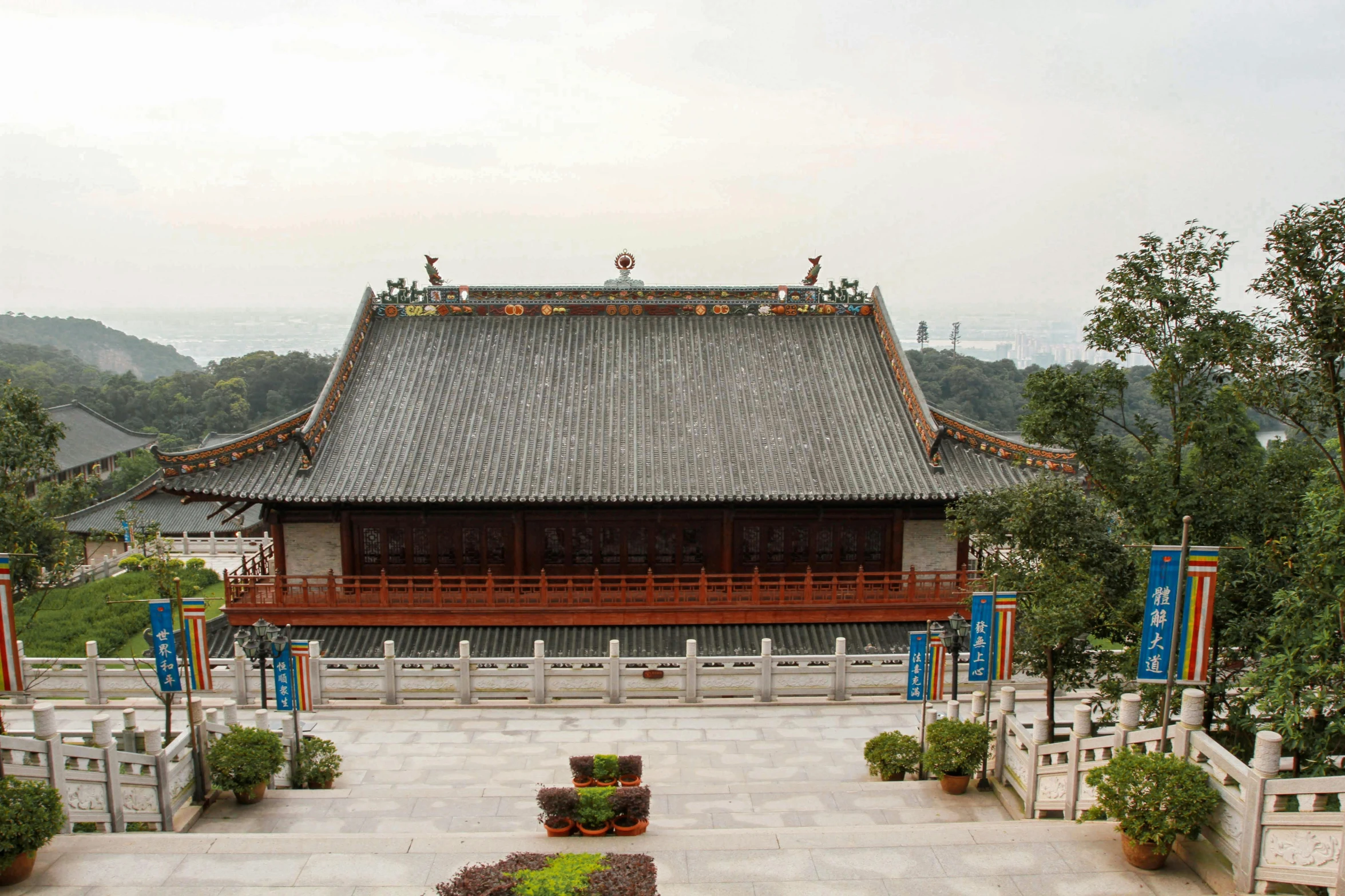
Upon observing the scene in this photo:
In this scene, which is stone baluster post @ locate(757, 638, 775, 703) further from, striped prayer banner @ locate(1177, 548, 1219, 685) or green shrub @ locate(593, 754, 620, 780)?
striped prayer banner @ locate(1177, 548, 1219, 685)

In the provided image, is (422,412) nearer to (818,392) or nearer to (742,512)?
(742,512)

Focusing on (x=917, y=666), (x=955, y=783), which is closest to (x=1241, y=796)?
(x=955, y=783)

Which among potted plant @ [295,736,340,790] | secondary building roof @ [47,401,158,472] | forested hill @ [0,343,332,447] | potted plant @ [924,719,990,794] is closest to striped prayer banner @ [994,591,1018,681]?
potted plant @ [924,719,990,794]

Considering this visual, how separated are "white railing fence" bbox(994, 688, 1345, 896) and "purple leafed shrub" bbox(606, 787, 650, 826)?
567cm

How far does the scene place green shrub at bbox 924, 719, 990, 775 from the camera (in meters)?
13.8

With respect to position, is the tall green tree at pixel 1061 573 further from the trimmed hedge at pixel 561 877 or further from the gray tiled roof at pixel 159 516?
the gray tiled roof at pixel 159 516

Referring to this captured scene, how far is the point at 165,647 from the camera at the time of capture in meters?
13.6

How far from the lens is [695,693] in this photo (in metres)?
18.2

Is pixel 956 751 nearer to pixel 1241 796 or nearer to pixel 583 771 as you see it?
pixel 1241 796

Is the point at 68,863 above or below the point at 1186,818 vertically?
below

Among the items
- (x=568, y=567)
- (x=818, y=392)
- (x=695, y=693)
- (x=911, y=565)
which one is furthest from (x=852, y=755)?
(x=818, y=392)

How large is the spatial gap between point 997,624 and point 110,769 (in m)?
13.2

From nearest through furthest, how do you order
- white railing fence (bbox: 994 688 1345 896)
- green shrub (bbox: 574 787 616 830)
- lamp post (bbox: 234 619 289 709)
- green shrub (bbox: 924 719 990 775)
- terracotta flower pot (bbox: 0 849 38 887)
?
white railing fence (bbox: 994 688 1345 896)
terracotta flower pot (bbox: 0 849 38 887)
green shrub (bbox: 574 787 616 830)
green shrub (bbox: 924 719 990 775)
lamp post (bbox: 234 619 289 709)

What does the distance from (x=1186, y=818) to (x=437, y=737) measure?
12.2 metres
